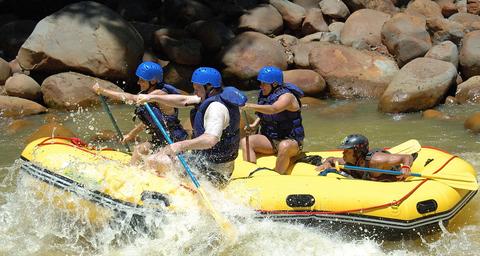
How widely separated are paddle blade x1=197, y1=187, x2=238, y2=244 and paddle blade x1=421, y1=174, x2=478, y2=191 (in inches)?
72.3

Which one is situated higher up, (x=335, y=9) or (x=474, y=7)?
(x=474, y=7)

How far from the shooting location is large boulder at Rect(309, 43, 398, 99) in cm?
1147

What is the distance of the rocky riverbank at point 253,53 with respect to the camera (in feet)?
35.6

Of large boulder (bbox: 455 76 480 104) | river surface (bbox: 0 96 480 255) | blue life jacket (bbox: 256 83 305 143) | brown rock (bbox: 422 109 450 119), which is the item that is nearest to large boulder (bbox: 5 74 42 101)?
river surface (bbox: 0 96 480 255)

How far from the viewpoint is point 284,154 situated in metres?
6.12

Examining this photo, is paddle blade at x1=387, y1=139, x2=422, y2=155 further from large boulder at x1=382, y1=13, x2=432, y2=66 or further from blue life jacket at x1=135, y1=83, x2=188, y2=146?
large boulder at x1=382, y1=13, x2=432, y2=66

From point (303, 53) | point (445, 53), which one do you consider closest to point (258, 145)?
point (303, 53)

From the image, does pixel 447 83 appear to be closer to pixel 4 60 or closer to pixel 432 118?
pixel 432 118

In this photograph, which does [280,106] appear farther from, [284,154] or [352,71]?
[352,71]

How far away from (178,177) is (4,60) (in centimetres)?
810

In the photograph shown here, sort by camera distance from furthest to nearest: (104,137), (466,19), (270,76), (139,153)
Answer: (466,19) → (104,137) → (270,76) → (139,153)

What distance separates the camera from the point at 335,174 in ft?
19.1

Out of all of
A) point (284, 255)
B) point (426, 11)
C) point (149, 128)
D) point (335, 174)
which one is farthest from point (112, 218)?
point (426, 11)

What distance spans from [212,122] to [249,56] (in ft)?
23.7
